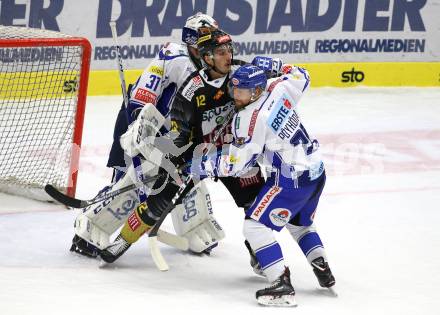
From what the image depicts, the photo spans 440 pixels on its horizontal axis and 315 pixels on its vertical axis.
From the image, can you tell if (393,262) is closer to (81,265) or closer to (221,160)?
(221,160)

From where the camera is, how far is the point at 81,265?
4598 mm

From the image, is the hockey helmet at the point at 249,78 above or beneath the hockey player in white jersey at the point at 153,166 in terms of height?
above

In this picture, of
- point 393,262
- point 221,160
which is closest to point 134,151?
point 221,160

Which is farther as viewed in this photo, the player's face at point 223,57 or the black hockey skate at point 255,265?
the black hockey skate at point 255,265

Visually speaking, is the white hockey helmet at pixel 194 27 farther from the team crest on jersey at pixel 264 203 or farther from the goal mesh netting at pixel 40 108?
the goal mesh netting at pixel 40 108

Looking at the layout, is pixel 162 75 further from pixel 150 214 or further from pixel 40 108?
pixel 40 108

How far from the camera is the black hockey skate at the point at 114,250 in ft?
14.8

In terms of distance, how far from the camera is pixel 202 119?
441 centimetres

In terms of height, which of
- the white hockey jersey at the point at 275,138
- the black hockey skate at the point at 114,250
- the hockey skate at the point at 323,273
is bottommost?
the black hockey skate at the point at 114,250

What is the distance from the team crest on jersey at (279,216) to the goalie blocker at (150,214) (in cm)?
61

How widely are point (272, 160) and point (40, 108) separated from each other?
2.48 m

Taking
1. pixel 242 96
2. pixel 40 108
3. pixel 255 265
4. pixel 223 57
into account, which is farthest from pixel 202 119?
pixel 40 108

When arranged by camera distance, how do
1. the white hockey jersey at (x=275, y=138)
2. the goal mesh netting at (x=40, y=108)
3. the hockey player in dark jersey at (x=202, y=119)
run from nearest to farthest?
the white hockey jersey at (x=275, y=138), the hockey player in dark jersey at (x=202, y=119), the goal mesh netting at (x=40, y=108)

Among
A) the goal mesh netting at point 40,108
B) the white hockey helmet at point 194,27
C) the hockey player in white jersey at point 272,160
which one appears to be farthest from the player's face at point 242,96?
the goal mesh netting at point 40,108
